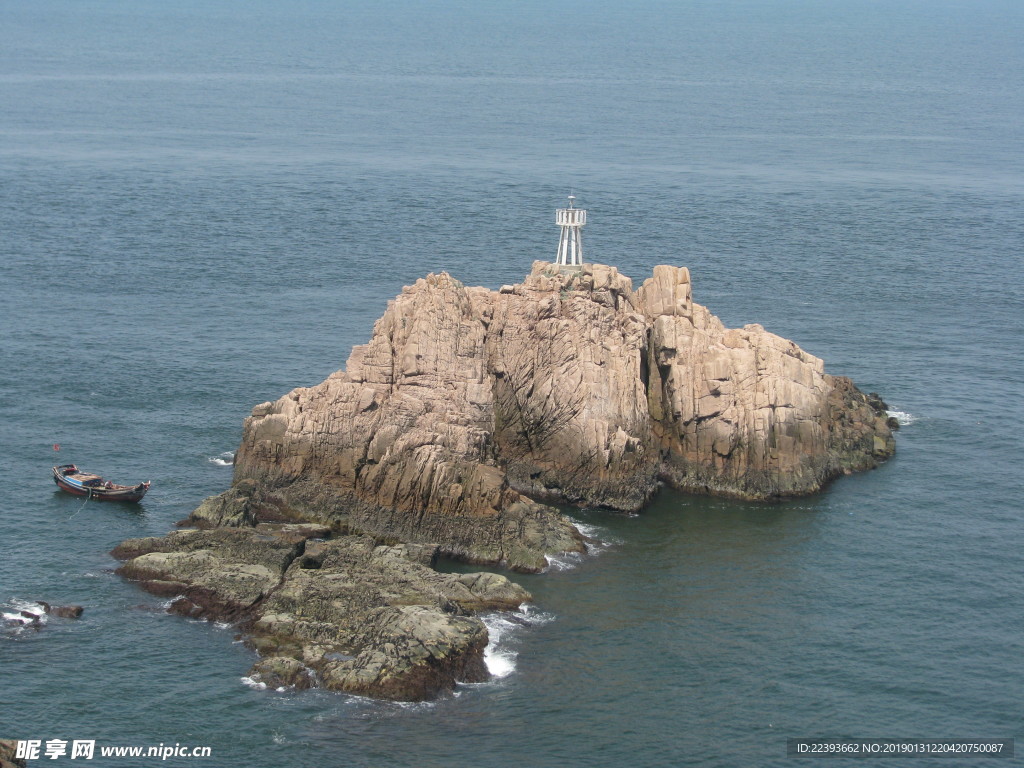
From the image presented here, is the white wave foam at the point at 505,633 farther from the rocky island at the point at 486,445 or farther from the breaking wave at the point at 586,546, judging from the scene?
the breaking wave at the point at 586,546

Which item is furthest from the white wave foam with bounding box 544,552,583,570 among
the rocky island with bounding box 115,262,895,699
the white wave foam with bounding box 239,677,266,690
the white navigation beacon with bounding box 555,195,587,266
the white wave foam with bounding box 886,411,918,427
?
the white wave foam with bounding box 886,411,918,427

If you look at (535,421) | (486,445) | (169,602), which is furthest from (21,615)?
(535,421)

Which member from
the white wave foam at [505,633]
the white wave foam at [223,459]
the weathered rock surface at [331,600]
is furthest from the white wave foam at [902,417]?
the white wave foam at [223,459]

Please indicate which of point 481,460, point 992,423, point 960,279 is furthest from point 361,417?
point 960,279

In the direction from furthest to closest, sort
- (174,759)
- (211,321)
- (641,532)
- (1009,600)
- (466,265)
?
(466,265) < (211,321) < (641,532) < (1009,600) < (174,759)

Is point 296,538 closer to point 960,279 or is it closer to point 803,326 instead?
point 803,326
